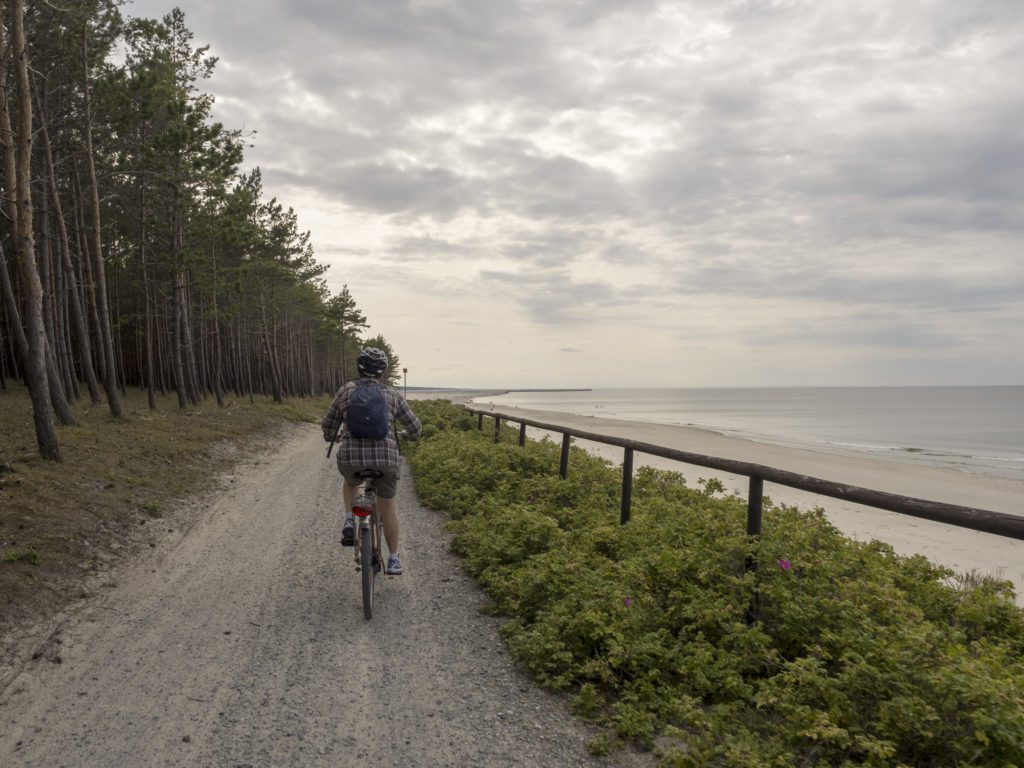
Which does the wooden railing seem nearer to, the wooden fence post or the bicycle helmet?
the wooden fence post

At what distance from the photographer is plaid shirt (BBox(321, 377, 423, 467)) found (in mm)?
5777

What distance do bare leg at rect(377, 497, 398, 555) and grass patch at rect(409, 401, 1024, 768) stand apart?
97 centimetres

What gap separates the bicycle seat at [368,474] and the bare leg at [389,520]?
0.36 metres

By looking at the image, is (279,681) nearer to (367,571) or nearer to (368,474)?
(367,571)

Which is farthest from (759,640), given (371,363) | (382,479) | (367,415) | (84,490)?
(84,490)

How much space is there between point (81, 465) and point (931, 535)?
1500 centimetres

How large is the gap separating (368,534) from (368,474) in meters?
0.56

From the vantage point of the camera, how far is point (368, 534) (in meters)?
5.55

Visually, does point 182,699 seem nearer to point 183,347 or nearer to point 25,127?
point 25,127

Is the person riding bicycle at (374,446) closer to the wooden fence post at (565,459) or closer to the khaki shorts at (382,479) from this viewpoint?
the khaki shorts at (382,479)

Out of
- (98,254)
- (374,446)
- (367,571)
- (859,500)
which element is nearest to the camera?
(859,500)

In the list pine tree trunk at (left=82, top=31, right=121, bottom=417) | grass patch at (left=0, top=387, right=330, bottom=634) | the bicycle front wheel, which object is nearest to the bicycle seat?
the bicycle front wheel

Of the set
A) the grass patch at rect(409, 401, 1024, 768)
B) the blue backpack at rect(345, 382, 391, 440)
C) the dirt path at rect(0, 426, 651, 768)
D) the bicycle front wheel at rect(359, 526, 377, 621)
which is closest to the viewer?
the grass patch at rect(409, 401, 1024, 768)

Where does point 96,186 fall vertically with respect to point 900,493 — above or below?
above
